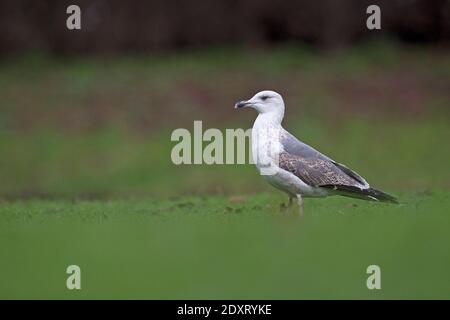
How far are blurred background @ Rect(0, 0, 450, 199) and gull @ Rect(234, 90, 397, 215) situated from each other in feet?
24.5

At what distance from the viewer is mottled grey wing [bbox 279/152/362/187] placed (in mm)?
10406

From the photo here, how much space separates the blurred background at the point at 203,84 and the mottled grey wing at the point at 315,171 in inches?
300

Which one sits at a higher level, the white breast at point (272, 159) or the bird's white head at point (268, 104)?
the bird's white head at point (268, 104)

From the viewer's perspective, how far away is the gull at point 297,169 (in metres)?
10.4

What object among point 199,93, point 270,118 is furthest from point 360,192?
point 199,93

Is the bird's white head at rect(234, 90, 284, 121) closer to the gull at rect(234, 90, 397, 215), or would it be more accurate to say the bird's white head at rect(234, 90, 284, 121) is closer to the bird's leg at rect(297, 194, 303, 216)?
the gull at rect(234, 90, 397, 215)

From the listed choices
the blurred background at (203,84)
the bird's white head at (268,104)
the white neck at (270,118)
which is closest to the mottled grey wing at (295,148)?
the white neck at (270,118)

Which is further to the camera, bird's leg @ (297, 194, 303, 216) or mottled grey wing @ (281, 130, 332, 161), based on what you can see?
mottled grey wing @ (281, 130, 332, 161)

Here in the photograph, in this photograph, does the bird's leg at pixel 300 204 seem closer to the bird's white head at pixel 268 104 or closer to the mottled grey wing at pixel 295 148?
the mottled grey wing at pixel 295 148

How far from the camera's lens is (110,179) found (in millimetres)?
23188

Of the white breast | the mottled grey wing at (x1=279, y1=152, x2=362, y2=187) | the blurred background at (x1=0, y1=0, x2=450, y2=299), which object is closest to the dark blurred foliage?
the blurred background at (x1=0, y1=0, x2=450, y2=299)

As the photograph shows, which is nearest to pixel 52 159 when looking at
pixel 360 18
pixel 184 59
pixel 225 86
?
pixel 225 86

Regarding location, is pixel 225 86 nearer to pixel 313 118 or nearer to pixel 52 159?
pixel 313 118

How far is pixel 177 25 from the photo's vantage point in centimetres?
3319
